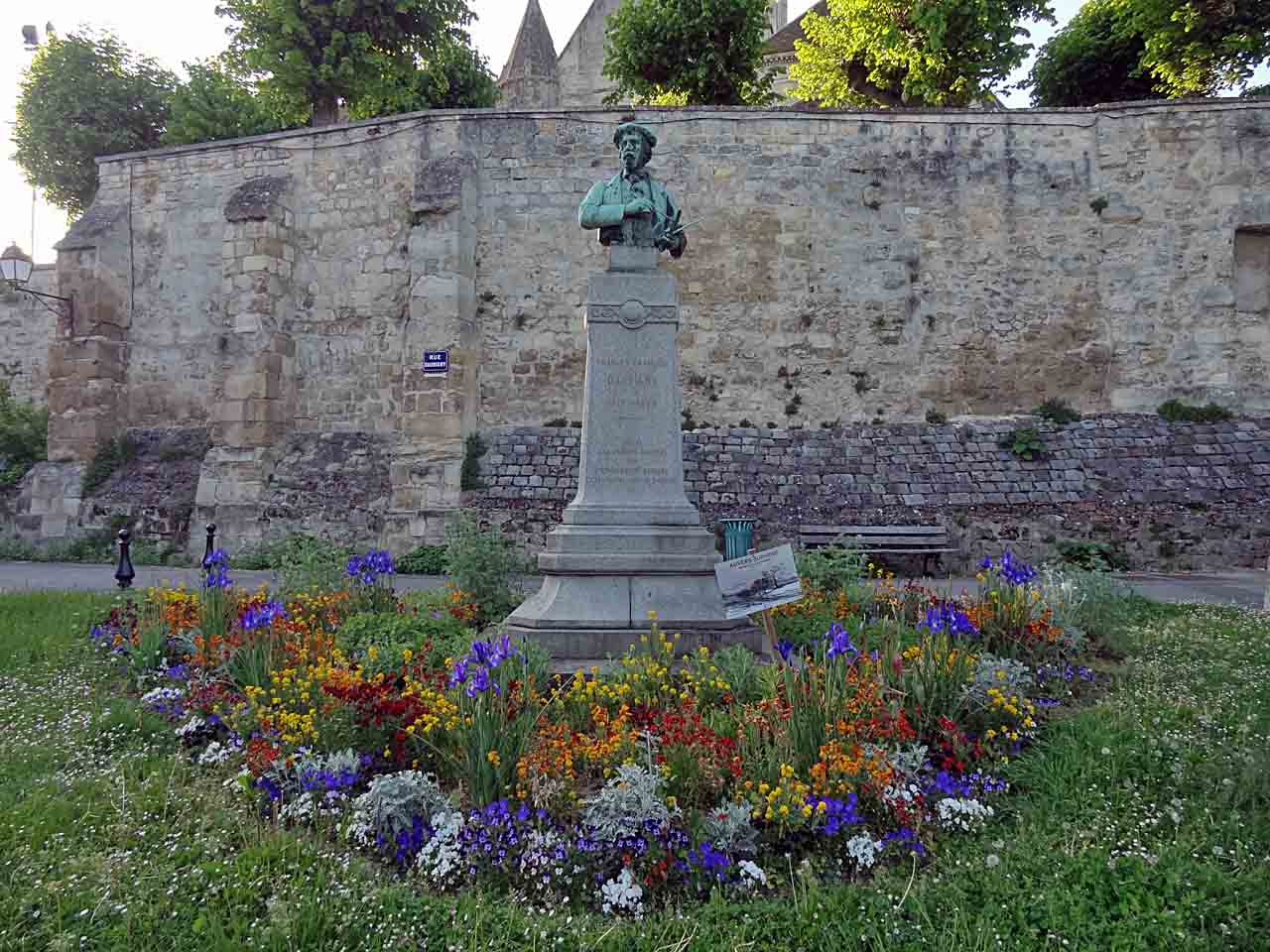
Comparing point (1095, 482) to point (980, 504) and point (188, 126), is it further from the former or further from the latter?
point (188, 126)

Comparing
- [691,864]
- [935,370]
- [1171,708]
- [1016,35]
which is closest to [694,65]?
[1016,35]

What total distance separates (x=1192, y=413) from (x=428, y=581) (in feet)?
39.5

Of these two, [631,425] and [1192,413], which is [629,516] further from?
[1192,413]

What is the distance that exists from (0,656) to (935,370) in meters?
12.5

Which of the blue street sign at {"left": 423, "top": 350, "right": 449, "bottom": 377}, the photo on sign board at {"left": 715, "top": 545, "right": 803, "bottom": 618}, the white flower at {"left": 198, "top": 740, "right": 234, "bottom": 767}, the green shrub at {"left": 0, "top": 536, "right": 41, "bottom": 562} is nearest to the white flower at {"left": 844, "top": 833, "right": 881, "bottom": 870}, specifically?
the photo on sign board at {"left": 715, "top": 545, "right": 803, "bottom": 618}

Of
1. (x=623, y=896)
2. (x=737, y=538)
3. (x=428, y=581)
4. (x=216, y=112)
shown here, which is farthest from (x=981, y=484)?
(x=216, y=112)

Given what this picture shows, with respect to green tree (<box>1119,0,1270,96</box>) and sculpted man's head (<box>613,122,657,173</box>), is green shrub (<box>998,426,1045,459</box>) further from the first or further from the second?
green tree (<box>1119,0,1270,96</box>)

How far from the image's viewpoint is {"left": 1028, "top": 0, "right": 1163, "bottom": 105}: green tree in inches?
659

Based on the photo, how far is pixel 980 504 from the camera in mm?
11625

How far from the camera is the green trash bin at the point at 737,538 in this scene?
10.6 m

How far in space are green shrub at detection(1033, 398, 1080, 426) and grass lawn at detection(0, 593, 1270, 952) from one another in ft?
30.9

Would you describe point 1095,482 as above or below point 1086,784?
above

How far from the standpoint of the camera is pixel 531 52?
26.2 meters

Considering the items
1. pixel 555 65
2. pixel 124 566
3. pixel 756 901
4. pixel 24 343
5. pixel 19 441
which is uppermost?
pixel 555 65
